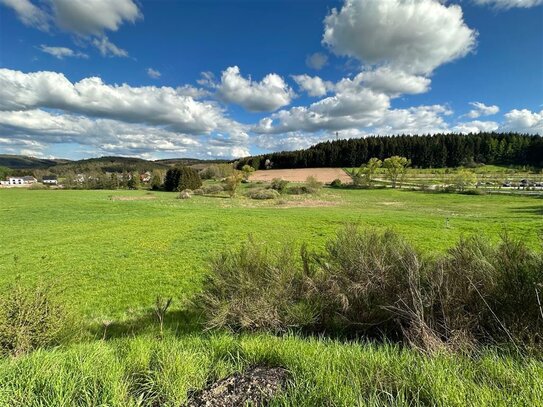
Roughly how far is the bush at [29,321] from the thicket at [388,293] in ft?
7.74

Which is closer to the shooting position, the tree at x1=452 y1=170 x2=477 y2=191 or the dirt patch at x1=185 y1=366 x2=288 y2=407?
the dirt patch at x1=185 y1=366 x2=288 y2=407

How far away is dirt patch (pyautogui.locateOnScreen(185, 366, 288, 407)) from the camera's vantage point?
282 cm

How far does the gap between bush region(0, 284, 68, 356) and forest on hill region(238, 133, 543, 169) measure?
12000 cm

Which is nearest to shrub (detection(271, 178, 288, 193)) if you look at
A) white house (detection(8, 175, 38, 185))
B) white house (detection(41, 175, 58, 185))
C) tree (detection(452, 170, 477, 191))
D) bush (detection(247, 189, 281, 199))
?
bush (detection(247, 189, 281, 199))

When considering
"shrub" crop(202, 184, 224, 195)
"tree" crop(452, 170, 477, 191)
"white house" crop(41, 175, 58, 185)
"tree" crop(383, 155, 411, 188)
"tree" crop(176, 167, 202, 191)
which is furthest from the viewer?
"white house" crop(41, 175, 58, 185)

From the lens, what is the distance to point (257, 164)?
5148 inches

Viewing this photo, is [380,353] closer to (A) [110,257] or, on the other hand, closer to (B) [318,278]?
(B) [318,278]

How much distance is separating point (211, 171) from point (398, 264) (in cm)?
10834

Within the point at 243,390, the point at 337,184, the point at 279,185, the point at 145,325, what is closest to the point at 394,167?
the point at 337,184

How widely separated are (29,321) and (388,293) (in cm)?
571

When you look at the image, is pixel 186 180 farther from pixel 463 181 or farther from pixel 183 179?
pixel 463 181

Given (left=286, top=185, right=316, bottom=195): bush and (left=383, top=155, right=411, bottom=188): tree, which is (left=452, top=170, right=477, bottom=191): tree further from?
(left=286, top=185, right=316, bottom=195): bush

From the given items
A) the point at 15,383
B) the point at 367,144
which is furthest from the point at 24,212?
the point at 367,144

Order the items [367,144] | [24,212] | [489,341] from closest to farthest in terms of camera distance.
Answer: [489,341] → [24,212] → [367,144]
